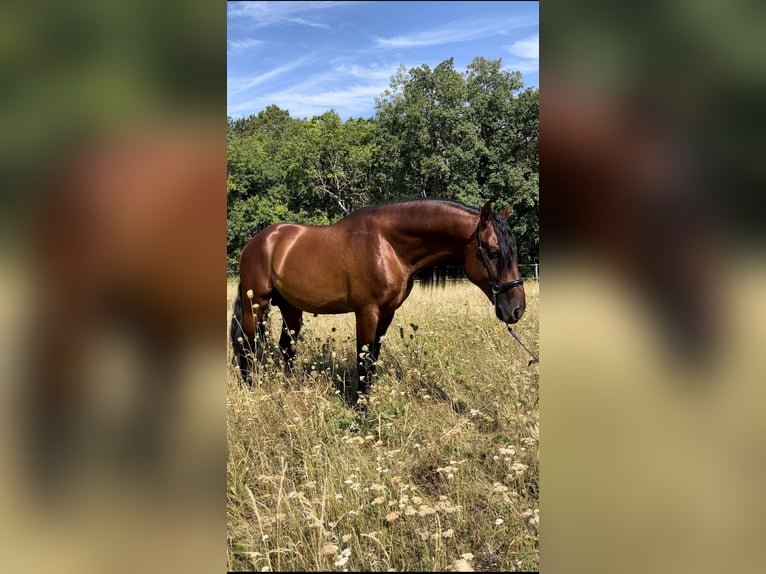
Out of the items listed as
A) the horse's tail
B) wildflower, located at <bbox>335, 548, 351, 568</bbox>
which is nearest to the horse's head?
wildflower, located at <bbox>335, 548, 351, 568</bbox>

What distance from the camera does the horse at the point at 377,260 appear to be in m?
3.54

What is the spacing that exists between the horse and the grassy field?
50cm

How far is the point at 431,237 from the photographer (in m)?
3.90

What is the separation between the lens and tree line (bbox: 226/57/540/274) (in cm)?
3031

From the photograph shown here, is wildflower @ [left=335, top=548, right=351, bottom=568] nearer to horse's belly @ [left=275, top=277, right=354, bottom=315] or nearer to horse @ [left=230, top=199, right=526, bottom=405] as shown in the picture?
horse @ [left=230, top=199, right=526, bottom=405]

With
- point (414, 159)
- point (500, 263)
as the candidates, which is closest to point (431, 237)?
point (500, 263)

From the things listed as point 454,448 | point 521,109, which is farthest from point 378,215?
point 521,109

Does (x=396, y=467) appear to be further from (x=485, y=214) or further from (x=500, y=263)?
(x=485, y=214)

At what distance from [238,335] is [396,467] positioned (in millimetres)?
3089
